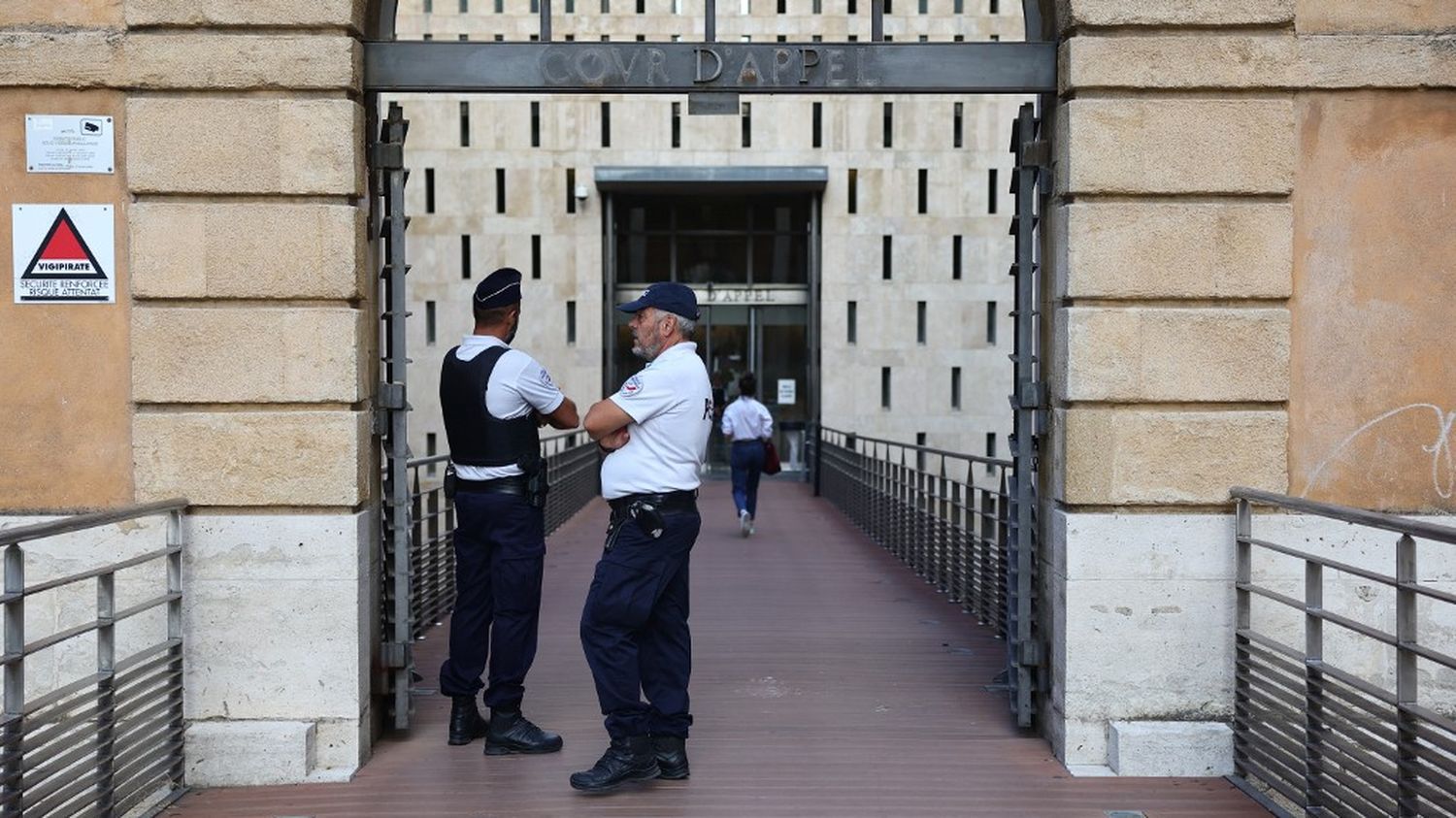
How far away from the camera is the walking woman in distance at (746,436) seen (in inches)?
641

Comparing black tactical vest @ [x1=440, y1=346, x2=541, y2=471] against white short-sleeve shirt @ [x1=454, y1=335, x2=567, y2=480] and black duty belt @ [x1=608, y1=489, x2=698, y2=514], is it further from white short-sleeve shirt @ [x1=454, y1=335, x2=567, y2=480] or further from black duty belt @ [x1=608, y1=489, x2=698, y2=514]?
black duty belt @ [x1=608, y1=489, x2=698, y2=514]

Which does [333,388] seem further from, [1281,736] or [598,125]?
[598,125]

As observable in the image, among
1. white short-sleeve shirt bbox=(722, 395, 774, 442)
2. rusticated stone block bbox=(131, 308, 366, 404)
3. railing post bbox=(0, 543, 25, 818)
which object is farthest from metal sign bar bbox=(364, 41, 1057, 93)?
white short-sleeve shirt bbox=(722, 395, 774, 442)

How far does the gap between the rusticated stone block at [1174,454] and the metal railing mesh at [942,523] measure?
3.57 feet

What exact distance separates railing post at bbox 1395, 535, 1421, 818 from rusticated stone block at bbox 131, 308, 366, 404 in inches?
162

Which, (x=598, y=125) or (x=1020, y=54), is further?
(x=598, y=125)

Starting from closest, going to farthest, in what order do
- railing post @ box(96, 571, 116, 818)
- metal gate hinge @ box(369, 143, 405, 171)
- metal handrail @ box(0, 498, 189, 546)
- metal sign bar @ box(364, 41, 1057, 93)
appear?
metal handrail @ box(0, 498, 189, 546)
railing post @ box(96, 571, 116, 818)
metal sign bar @ box(364, 41, 1057, 93)
metal gate hinge @ box(369, 143, 405, 171)

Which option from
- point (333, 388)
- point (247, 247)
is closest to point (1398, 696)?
point (333, 388)

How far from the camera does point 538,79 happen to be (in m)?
6.54

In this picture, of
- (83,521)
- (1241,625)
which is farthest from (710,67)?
(1241,625)

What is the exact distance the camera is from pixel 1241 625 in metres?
6.27

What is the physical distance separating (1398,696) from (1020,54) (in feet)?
10.4

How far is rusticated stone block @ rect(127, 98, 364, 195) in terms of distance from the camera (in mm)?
6195

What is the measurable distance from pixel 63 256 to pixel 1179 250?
4.72 metres
